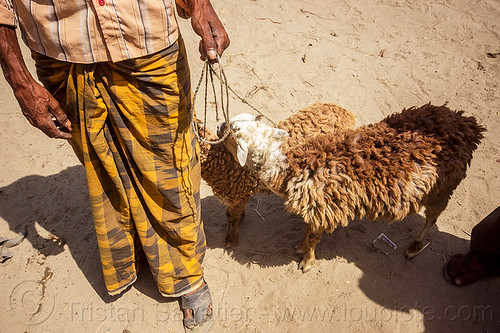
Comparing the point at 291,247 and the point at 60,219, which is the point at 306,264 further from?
the point at 60,219

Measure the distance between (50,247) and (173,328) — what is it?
1.70 meters

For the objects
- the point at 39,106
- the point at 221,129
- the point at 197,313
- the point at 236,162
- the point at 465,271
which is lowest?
the point at 197,313

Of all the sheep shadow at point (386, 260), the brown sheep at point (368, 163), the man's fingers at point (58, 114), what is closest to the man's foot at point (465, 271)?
the sheep shadow at point (386, 260)

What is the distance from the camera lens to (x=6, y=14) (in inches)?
63.9

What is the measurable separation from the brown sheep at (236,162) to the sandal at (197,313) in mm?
841

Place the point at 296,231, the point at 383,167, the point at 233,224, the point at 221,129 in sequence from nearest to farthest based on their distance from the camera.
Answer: the point at 383,167 < the point at 221,129 < the point at 233,224 < the point at 296,231

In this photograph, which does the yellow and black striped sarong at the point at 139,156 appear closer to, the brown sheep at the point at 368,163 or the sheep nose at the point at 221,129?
the sheep nose at the point at 221,129

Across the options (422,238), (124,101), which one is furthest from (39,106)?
(422,238)

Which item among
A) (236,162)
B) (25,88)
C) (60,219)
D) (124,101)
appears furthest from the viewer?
(60,219)

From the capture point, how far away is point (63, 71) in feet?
6.19

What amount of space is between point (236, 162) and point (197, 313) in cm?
147

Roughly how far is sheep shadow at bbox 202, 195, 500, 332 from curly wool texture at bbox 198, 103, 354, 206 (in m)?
0.63

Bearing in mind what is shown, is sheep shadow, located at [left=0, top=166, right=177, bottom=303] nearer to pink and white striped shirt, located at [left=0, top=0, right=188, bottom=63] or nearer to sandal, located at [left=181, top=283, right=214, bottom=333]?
sandal, located at [left=181, top=283, right=214, bottom=333]

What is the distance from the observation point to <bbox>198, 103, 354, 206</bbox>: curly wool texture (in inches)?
117
